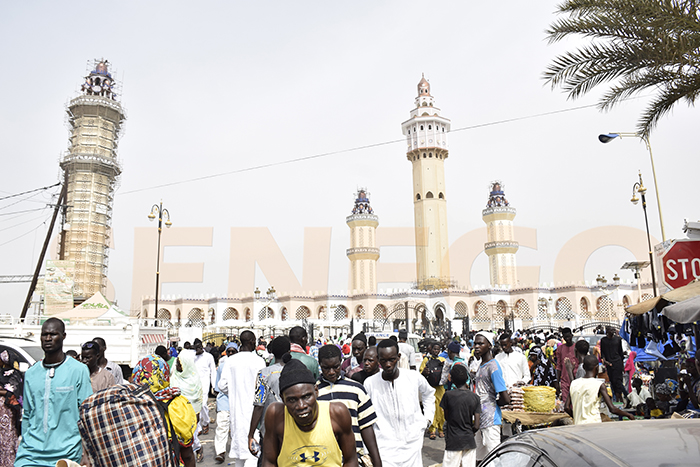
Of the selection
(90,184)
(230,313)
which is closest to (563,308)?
(230,313)

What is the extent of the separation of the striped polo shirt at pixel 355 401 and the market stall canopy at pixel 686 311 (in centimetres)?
451

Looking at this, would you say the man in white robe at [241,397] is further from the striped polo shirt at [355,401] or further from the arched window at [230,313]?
the arched window at [230,313]

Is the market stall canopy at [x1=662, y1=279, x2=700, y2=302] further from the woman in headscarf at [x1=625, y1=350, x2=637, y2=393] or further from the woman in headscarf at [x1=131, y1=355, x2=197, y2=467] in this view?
the woman in headscarf at [x1=131, y1=355, x2=197, y2=467]

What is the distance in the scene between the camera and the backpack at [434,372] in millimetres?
6930

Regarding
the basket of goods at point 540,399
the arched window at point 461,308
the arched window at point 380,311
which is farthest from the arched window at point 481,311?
the basket of goods at point 540,399

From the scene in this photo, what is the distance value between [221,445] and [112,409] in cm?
461

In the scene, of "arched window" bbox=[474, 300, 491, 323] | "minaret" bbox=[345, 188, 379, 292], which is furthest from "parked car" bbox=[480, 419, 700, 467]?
"minaret" bbox=[345, 188, 379, 292]

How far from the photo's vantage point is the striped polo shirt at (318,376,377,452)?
123 inches

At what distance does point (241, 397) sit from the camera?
5445 mm

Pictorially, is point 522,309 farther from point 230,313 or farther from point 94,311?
point 94,311

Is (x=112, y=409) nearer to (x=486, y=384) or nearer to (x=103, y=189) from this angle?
(x=486, y=384)

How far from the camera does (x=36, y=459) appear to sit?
10.9 feet

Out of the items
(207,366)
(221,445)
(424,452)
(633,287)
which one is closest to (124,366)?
(207,366)

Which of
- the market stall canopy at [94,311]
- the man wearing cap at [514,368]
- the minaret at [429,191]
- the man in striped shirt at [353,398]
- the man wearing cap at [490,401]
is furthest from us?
the minaret at [429,191]
